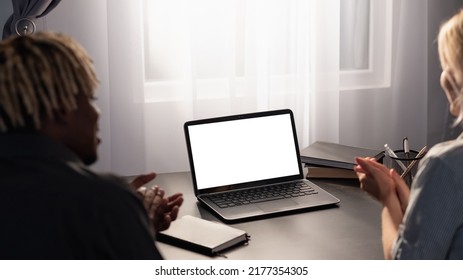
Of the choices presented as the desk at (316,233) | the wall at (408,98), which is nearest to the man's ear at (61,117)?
the desk at (316,233)

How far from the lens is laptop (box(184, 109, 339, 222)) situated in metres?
2.00

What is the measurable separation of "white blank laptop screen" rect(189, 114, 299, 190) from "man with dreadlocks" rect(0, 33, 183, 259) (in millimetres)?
815

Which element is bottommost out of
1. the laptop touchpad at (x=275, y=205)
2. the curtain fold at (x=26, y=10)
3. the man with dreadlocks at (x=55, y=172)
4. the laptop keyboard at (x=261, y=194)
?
the laptop touchpad at (x=275, y=205)

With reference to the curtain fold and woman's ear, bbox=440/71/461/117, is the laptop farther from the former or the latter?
Answer: the curtain fold

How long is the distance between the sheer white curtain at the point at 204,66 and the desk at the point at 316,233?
103cm

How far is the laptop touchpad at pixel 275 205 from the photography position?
193cm

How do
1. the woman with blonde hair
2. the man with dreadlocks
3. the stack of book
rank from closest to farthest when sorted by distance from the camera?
the man with dreadlocks < the woman with blonde hair < the stack of book

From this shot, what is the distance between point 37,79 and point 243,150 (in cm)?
101

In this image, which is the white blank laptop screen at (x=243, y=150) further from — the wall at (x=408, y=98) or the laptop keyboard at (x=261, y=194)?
the wall at (x=408, y=98)

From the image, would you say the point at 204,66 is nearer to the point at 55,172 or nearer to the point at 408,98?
the point at 408,98

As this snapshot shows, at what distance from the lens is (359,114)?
11.2 feet

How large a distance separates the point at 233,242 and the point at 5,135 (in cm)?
69

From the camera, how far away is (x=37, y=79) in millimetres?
1147

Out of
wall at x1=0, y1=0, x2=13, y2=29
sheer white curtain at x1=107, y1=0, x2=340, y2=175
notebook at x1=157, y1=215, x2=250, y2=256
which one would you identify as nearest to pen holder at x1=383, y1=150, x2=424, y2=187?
notebook at x1=157, y1=215, x2=250, y2=256
